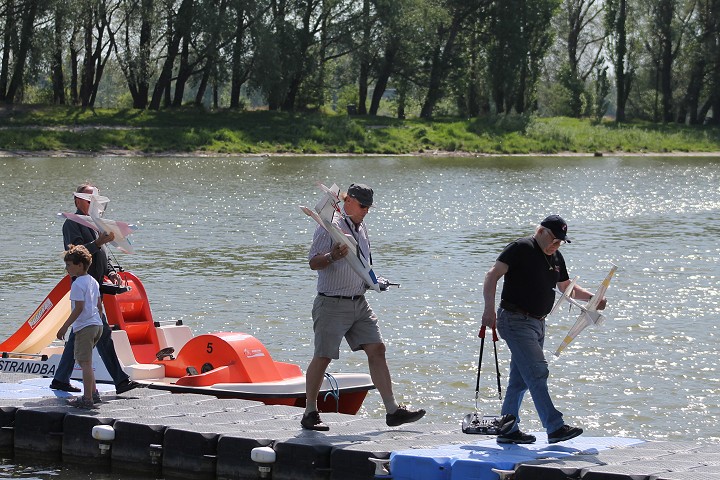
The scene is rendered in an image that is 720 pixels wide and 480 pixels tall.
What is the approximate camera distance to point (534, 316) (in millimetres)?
9258

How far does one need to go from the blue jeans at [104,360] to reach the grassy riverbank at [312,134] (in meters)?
42.6

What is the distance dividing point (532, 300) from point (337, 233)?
57.5 inches

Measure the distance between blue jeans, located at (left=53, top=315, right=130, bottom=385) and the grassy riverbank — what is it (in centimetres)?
4257

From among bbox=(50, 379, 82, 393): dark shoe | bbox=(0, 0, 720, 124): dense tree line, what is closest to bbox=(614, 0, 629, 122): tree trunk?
bbox=(0, 0, 720, 124): dense tree line

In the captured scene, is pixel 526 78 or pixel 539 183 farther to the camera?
pixel 526 78

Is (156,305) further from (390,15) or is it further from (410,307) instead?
(390,15)

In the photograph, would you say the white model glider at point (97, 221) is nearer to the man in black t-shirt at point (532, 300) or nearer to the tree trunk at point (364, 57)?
the man in black t-shirt at point (532, 300)

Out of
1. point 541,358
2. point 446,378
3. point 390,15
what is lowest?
point 446,378

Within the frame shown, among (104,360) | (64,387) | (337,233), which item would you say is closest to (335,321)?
(337,233)

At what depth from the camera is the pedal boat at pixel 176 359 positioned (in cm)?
1169

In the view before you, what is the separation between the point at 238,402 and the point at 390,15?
204 feet

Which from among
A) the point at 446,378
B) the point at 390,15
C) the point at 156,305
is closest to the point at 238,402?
the point at 446,378

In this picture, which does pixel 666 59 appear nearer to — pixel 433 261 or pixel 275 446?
pixel 433 261

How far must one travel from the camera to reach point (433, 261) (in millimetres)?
26031
